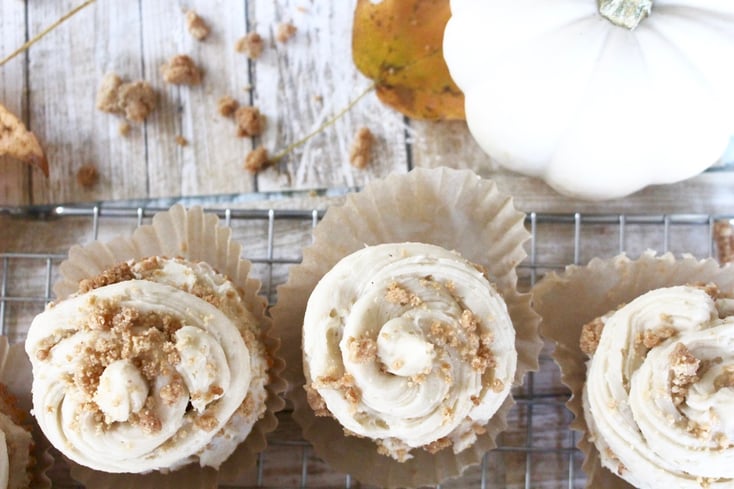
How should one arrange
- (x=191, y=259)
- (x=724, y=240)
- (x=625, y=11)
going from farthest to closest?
(x=724, y=240)
(x=191, y=259)
(x=625, y=11)

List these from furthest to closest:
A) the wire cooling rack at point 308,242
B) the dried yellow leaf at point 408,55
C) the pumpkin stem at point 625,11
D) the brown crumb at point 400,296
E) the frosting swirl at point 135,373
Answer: the dried yellow leaf at point 408,55 → the wire cooling rack at point 308,242 → the pumpkin stem at point 625,11 → the brown crumb at point 400,296 → the frosting swirl at point 135,373

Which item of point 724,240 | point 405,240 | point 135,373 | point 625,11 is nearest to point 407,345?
point 405,240

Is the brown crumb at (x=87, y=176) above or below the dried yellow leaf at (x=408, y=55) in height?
below

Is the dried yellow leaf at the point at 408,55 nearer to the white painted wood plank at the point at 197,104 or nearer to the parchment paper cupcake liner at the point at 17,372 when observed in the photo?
the white painted wood plank at the point at 197,104

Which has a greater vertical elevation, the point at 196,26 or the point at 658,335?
the point at 196,26

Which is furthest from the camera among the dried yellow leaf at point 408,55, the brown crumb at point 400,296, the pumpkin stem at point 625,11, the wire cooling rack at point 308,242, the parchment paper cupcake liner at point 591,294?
the dried yellow leaf at point 408,55

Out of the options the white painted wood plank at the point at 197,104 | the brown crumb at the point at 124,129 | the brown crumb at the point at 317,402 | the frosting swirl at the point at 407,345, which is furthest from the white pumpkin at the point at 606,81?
the brown crumb at the point at 124,129

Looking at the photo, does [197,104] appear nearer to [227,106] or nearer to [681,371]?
[227,106]
